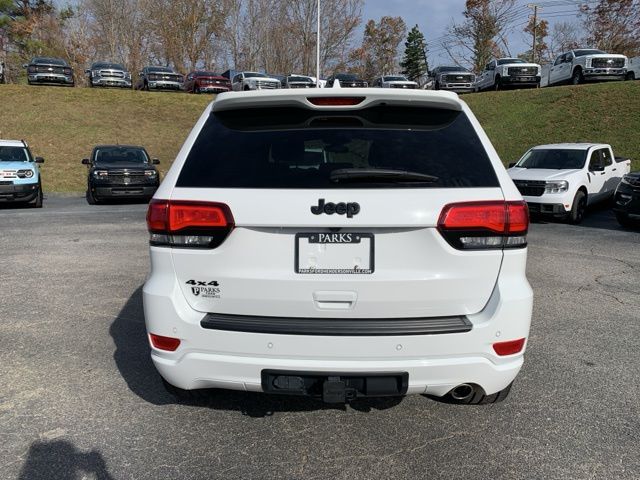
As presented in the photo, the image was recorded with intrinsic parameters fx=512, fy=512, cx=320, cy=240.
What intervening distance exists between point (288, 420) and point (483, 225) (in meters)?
1.60

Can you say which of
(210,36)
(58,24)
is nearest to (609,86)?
(210,36)

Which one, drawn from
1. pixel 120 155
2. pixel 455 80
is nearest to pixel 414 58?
pixel 455 80

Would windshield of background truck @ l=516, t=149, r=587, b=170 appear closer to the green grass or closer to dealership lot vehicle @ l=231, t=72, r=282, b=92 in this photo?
the green grass

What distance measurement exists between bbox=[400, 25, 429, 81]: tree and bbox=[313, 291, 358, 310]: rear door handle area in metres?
69.0

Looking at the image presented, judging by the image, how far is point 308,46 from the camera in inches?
1994

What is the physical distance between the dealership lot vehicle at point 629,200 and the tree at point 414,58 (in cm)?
6023

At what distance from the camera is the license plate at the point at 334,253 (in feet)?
7.97

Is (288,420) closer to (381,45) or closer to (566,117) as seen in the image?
(566,117)

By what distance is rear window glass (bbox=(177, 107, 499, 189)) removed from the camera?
8.26 ft

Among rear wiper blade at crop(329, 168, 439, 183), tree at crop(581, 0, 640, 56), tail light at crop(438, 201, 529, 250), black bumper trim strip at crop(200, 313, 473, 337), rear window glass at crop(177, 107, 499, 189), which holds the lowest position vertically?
black bumper trim strip at crop(200, 313, 473, 337)

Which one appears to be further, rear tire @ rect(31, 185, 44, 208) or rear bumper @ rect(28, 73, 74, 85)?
rear bumper @ rect(28, 73, 74, 85)

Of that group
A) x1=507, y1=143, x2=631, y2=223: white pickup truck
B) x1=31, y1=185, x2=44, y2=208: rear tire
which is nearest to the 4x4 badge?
x1=507, y1=143, x2=631, y2=223: white pickup truck

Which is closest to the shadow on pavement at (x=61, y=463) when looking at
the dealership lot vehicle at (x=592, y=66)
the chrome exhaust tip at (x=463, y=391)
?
the chrome exhaust tip at (x=463, y=391)

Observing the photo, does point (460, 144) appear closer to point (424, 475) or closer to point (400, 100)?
point (400, 100)
